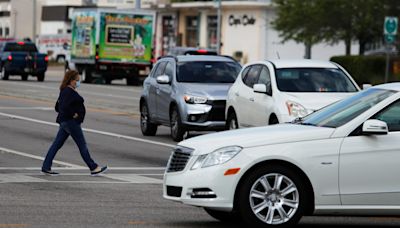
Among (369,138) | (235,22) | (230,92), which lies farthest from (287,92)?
(235,22)

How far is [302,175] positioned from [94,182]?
18.1 ft

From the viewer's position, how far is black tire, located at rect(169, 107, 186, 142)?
76.6ft

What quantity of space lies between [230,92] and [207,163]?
1080cm

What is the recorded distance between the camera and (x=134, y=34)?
5306 cm

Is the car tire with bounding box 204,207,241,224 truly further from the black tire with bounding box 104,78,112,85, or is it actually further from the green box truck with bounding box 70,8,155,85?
the black tire with bounding box 104,78,112,85

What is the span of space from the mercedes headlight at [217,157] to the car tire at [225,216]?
2.75ft

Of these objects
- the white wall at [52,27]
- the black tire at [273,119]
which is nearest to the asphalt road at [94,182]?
the black tire at [273,119]

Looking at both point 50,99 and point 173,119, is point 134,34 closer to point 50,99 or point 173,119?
point 50,99

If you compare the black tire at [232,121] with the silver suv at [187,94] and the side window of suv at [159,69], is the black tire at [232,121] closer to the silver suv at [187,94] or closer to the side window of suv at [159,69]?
the silver suv at [187,94]

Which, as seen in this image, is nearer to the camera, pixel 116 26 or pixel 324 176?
pixel 324 176

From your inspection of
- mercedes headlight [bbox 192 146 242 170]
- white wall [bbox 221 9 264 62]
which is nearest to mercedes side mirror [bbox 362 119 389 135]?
mercedes headlight [bbox 192 146 242 170]

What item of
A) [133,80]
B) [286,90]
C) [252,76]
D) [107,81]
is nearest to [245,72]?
[252,76]

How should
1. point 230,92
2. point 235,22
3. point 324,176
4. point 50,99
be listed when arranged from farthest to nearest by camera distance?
point 235,22
point 50,99
point 230,92
point 324,176

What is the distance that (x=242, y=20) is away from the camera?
287 feet
